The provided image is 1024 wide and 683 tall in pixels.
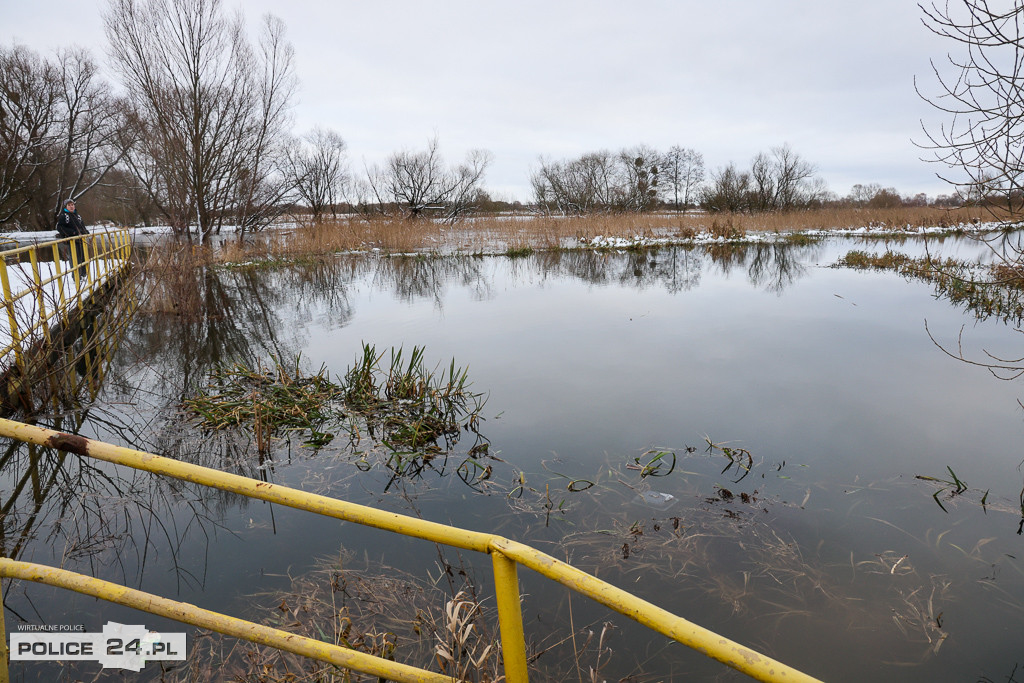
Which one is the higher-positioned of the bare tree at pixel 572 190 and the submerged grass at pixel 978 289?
the bare tree at pixel 572 190

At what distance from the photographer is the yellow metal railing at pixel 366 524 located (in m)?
1.23

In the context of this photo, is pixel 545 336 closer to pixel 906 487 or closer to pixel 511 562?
pixel 906 487

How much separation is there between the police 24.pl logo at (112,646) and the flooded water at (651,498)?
0.44ft

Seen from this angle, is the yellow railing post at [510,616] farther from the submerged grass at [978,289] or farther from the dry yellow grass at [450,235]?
the dry yellow grass at [450,235]

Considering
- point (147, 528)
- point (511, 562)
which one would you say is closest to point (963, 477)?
point (511, 562)

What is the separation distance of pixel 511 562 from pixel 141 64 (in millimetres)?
24327

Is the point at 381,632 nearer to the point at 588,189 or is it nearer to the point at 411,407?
the point at 411,407

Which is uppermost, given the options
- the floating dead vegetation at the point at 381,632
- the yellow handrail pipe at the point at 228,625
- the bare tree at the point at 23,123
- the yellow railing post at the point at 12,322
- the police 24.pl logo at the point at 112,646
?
the bare tree at the point at 23,123

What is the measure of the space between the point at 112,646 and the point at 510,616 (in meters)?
2.53

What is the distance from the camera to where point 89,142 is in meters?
31.7

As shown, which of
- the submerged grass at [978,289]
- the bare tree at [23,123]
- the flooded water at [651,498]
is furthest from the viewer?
the bare tree at [23,123]

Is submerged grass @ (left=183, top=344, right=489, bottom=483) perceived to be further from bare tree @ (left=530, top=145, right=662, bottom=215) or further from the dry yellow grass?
bare tree @ (left=530, top=145, right=662, bottom=215)

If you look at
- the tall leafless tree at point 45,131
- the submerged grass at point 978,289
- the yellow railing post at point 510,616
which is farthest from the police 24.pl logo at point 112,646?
the tall leafless tree at point 45,131

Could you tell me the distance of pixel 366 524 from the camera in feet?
4.66
